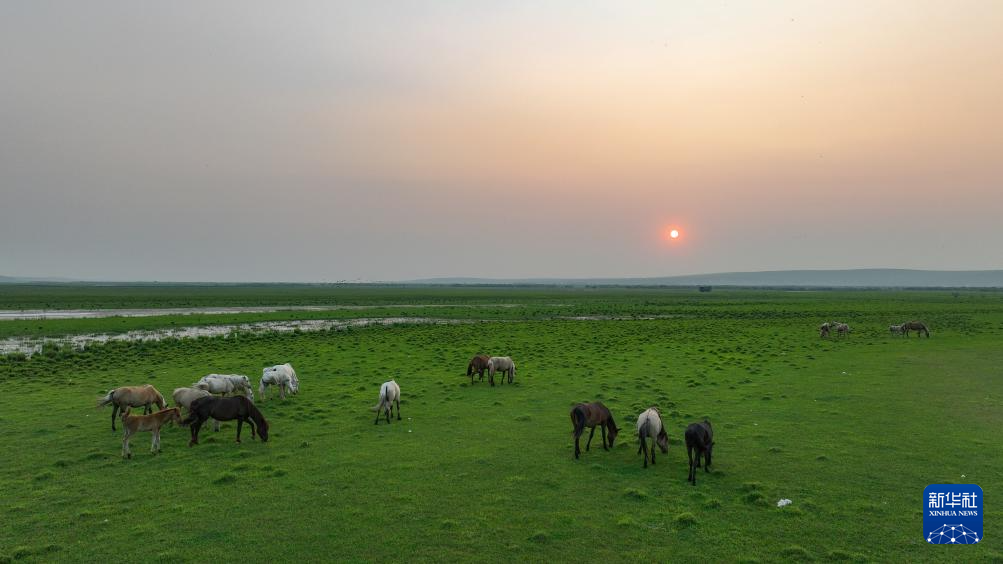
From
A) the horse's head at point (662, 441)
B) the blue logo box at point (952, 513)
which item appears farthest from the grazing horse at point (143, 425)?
the blue logo box at point (952, 513)

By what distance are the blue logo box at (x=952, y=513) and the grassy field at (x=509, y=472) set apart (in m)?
0.23

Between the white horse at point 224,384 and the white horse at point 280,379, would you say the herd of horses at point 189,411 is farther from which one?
the white horse at point 280,379

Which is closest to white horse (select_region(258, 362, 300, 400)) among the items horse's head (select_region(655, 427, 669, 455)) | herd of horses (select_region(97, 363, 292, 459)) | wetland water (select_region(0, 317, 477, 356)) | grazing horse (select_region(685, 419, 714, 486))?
herd of horses (select_region(97, 363, 292, 459))

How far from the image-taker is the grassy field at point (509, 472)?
916cm

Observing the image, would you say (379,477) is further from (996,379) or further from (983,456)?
(996,379)

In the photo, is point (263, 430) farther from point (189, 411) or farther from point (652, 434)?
point (652, 434)

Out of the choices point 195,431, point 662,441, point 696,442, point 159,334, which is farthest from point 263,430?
point 159,334

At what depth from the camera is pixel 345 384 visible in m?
24.7

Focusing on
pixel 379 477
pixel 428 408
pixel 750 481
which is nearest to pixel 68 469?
pixel 379 477

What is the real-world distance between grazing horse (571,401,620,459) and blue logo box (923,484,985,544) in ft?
22.7

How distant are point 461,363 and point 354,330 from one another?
22.5m

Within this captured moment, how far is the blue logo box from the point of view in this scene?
30.7ft

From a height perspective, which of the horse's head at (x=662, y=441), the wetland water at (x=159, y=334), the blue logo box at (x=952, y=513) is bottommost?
the wetland water at (x=159, y=334)

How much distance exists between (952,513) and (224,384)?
22.4 m
